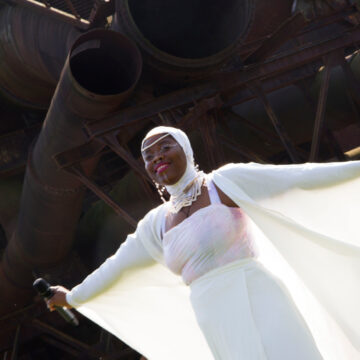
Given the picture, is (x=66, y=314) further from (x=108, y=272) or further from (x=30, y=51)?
(x=30, y=51)

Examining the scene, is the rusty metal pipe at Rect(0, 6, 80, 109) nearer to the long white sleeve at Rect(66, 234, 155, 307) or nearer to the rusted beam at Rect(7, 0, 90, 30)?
the rusted beam at Rect(7, 0, 90, 30)

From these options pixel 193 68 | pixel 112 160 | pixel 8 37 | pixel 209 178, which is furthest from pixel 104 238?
pixel 209 178

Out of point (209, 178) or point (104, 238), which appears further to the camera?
point (104, 238)

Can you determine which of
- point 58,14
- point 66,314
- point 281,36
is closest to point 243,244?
point 66,314

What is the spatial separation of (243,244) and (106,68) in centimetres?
304

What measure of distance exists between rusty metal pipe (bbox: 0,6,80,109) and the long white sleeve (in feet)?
10.0

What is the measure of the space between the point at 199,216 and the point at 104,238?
15.1 feet

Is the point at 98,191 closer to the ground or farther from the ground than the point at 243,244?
farther from the ground

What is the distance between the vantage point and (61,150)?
527 centimetres

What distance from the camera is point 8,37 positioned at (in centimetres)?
658

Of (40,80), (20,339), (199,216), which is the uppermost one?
(40,80)

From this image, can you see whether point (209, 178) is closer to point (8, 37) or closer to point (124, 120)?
point (124, 120)

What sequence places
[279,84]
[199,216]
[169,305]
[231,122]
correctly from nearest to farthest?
[199,216] → [169,305] → [279,84] → [231,122]

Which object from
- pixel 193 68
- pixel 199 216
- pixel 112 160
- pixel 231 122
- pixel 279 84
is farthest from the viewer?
pixel 112 160
